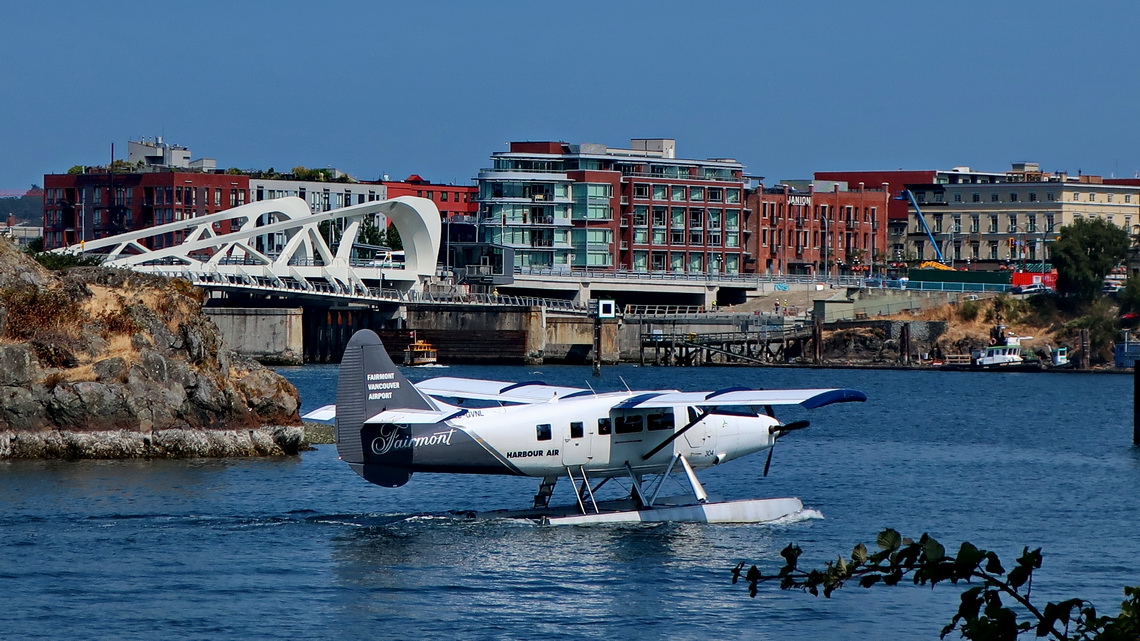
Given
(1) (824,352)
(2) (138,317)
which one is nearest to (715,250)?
(1) (824,352)

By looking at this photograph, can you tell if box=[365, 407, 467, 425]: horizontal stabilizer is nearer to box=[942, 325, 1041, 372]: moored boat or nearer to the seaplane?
the seaplane

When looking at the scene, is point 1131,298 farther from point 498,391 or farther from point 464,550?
point 464,550

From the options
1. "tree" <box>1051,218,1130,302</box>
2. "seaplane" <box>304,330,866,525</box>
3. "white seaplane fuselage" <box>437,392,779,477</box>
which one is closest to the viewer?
"seaplane" <box>304,330,866,525</box>

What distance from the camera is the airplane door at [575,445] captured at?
27406 mm

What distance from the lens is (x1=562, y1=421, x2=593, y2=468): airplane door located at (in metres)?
27.4

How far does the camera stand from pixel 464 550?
25578mm

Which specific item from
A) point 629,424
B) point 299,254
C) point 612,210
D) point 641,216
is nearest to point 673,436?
point 629,424

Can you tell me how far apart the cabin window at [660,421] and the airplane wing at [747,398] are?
470mm

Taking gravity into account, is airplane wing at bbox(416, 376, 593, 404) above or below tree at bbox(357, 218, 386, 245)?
below

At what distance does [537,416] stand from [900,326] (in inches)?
3217

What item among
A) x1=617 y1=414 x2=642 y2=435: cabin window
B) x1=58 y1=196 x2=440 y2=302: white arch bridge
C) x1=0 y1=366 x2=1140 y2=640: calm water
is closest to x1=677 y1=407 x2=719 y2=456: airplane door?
x1=617 y1=414 x2=642 y2=435: cabin window

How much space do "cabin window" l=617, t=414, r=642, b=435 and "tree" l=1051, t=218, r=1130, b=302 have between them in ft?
279

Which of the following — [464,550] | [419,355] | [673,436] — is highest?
[419,355]

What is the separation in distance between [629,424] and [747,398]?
2.13 meters
